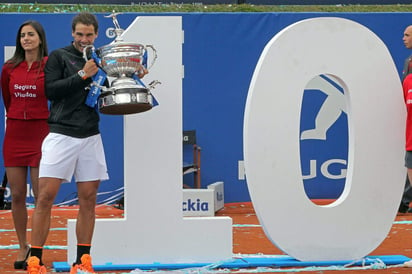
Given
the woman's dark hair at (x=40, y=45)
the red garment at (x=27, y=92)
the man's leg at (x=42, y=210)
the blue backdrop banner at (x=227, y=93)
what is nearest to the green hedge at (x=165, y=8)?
the blue backdrop banner at (x=227, y=93)

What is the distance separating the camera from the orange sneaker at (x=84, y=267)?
18.5 feet

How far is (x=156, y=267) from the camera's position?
6180 mm

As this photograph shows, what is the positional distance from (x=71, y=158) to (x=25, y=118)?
759 millimetres

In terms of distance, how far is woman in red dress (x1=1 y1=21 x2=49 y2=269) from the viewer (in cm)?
622

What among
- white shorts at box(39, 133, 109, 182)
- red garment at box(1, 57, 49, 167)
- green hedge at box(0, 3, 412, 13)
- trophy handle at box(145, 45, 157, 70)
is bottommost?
white shorts at box(39, 133, 109, 182)

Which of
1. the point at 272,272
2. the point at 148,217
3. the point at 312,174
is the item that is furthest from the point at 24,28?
the point at 312,174

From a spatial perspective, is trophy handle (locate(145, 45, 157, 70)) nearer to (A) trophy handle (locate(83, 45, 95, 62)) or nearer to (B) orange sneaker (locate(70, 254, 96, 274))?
(A) trophy handle (locate(83, 45, 95, 62))

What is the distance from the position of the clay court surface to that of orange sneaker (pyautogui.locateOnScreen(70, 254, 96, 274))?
0.42m

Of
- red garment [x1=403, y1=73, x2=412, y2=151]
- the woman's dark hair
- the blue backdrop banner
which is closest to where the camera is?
the woman's dark hair

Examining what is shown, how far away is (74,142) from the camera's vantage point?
5676 mm

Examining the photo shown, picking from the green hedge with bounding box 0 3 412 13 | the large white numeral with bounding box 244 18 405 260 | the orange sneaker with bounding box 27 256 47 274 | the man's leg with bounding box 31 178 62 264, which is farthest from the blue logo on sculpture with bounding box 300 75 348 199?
the orange sneaker with bounding box 27 256 47 274

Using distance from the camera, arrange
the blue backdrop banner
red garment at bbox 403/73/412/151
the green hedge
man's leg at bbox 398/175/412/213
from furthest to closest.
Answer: the green hedge, the blue backdrop banner, man's leg at bbox 398/175/412/213, red garment at bbox 403/73/412/151

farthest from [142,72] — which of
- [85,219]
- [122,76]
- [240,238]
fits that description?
[240,238]

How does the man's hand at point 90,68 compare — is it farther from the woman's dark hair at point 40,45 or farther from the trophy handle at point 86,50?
the woman's dark hair at point 40,45
